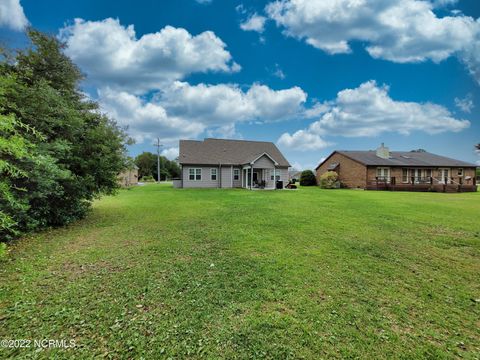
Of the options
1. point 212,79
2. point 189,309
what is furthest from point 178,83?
point 189,309

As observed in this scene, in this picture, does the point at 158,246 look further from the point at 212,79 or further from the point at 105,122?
the point at 212,79

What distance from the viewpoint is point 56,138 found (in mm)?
7375

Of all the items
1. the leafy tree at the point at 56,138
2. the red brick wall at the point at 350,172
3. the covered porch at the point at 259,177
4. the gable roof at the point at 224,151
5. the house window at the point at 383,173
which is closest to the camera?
the leafy tree at the point at 56,138

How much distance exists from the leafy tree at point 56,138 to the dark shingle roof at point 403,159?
2740cm

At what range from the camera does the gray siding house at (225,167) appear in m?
24.4

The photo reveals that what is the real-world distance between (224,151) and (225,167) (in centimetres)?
258

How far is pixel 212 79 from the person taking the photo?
853 inches

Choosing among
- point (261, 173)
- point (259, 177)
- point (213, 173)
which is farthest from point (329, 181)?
point (213, 173)

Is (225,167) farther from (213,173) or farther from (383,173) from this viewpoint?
(383,173)

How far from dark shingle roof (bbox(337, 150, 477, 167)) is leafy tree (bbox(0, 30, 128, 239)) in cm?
2740

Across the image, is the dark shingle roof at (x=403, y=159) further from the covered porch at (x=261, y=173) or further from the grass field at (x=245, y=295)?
the grass field at (x=245, y=295)

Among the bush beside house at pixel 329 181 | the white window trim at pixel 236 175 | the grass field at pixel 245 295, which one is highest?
the white window trim at pixel 236 175

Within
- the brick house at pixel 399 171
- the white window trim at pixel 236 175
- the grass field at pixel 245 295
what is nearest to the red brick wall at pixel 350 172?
the brick house at pixel 399 171

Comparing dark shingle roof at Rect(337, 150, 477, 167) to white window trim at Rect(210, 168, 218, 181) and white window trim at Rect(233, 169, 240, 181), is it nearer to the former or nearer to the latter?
white window trim at Rect(233, 169, 240, 181)
